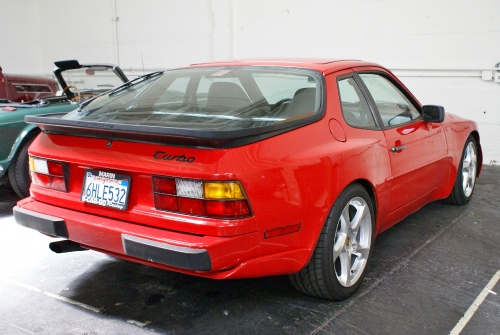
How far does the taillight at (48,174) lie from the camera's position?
243cm

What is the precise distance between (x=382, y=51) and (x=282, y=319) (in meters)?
5.21

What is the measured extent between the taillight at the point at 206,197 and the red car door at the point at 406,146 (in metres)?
1.22

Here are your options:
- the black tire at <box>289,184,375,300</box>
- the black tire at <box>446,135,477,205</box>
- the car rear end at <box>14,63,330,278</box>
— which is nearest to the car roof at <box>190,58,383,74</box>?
the car rear end at <box>14,63,330,278</box>

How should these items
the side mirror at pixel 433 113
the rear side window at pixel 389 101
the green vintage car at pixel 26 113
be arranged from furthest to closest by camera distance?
the green vintage car at pixel 26 113 → the side mirror at pixel 433 113 → the rear side window at pixel 389 101

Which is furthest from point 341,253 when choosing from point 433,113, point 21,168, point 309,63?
point 21,168

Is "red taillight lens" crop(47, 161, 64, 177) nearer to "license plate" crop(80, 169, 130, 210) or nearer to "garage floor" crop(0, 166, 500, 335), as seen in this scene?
"license plate" crop(80, 169, 130, 210)

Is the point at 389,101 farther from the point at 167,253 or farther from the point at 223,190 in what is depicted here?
the point at 167,253

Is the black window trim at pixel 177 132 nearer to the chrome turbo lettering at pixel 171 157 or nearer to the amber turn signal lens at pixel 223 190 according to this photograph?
the chrome turbo lettering at pixel 171 157

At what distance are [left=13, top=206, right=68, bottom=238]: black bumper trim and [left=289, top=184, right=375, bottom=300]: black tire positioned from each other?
3.71 ft

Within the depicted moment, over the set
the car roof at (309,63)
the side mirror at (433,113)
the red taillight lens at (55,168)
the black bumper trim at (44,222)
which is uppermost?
the car roof at (309,63)

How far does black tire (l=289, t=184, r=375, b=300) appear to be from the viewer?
234 cm

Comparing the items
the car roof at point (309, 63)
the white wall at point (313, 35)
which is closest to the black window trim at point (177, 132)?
the car roof at point (309, 63)

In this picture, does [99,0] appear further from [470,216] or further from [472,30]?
[470,216]

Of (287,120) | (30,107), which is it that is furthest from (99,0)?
(287,120)
